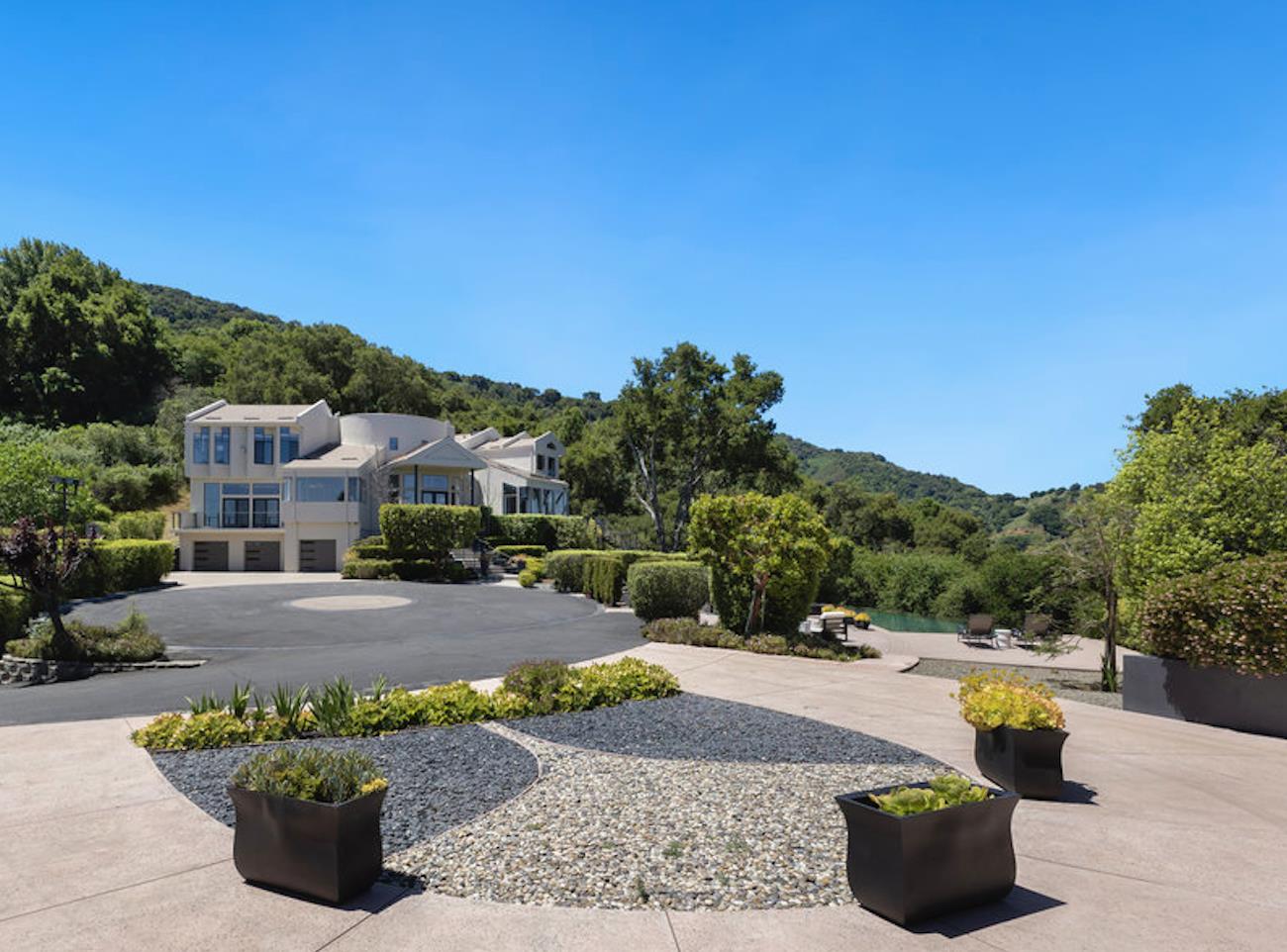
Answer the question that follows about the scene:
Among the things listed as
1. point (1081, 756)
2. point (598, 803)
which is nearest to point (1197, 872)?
point (1081, 756)

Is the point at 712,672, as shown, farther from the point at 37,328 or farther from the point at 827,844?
the point at 37,328

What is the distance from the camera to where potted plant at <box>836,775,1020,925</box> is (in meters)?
4.07

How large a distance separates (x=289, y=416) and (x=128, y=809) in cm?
3800

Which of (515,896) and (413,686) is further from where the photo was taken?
(413,686)

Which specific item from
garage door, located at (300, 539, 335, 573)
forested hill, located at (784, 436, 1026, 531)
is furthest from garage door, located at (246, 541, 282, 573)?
forested hill, located at (784, 436, 1026, 531)

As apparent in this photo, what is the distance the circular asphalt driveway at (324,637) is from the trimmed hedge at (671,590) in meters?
0.99

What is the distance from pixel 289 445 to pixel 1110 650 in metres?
38.6

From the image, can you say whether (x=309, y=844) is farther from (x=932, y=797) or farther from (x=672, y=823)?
(x=932, y=797)

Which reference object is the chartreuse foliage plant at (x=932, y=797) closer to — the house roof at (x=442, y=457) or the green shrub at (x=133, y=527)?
the house roof at (x=442, y=457)

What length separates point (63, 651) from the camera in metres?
13.1

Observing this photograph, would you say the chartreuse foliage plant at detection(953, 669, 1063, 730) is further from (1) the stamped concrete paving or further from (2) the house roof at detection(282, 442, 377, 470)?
(2) the house roof at detection(282, 442, 377, 470)

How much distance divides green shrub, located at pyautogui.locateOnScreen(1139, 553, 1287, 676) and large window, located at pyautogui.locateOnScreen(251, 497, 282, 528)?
1522 inches

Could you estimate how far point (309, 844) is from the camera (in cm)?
432

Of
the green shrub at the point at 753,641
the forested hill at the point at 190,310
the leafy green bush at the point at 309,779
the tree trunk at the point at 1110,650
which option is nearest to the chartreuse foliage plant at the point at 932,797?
the leafy green bush at the point at 309,779
